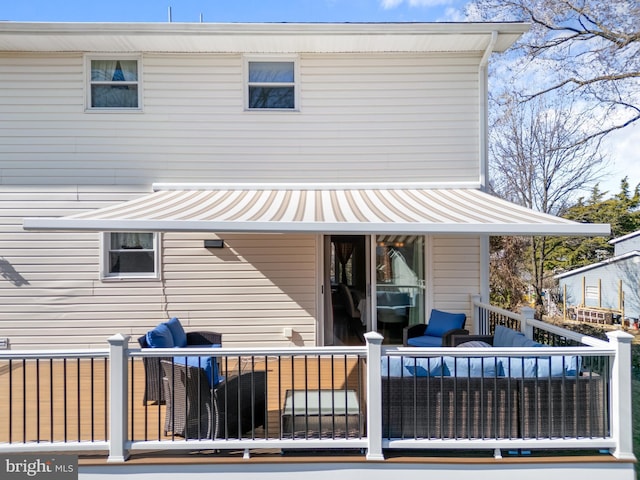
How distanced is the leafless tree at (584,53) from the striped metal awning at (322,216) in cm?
1098

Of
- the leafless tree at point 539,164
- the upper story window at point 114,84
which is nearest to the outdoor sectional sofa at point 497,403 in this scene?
the upper story window at point 114,84

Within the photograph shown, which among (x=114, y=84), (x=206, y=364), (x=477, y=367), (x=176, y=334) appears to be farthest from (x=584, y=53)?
(x=206, y=364)

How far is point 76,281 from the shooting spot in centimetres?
780

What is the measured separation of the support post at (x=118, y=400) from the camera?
412cm

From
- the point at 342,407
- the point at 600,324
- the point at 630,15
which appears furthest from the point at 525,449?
the point at 600,324

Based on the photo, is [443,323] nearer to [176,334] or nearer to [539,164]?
[176,334]

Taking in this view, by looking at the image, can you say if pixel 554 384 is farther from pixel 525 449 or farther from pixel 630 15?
pixel 630 15

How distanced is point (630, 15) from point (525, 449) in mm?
14925

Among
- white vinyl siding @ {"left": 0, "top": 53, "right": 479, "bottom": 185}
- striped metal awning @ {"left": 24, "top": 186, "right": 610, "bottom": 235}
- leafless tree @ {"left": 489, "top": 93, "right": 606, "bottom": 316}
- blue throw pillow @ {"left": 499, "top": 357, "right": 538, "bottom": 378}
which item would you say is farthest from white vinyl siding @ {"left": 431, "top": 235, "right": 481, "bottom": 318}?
leafless tree @ {"left": 489, "top": 93, "right": 606, "bottom": 316}

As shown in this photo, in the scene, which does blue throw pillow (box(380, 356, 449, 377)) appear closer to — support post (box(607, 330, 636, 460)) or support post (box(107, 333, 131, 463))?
support post (box(607, 330, 636, 460))

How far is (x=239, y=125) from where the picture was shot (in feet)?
25.7

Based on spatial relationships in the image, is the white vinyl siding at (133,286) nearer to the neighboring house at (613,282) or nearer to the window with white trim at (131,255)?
the window with white trim at (131,255)

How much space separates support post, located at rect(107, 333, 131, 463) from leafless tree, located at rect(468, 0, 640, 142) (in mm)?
16016

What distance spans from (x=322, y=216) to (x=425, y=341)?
323cm
